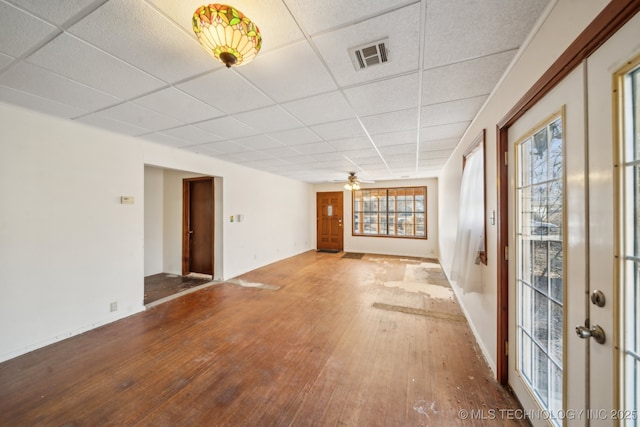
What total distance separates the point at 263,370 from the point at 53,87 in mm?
3078

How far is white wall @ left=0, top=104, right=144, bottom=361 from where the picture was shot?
220 centimetres

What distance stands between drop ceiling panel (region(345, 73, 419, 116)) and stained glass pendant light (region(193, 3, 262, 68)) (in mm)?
995

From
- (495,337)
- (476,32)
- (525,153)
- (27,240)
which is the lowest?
(495,337)

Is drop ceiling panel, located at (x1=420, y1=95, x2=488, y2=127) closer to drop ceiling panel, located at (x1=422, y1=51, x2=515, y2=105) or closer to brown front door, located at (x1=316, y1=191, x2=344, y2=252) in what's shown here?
drop ceiling panel, located at (x1=422, y1=51, x2=515, y2=105)

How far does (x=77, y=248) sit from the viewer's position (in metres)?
2.64

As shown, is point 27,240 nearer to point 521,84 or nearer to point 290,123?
point 290,123

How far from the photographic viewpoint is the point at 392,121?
260cm

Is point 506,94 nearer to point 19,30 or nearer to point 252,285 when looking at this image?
point 19,30

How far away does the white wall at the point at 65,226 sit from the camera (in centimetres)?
221

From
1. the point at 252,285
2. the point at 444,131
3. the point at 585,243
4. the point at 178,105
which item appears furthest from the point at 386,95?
the point at 252,285

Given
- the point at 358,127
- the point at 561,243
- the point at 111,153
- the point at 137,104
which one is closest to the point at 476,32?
the point at 561,243

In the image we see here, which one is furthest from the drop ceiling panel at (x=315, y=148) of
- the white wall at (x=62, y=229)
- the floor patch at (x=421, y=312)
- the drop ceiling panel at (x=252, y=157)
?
the floor patch at (x=421, y=312)

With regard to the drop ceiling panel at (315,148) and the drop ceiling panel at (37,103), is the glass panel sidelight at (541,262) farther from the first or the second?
the drop ceiling panel at (37,103)

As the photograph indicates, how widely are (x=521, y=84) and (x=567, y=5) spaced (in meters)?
Answer: 0.50
